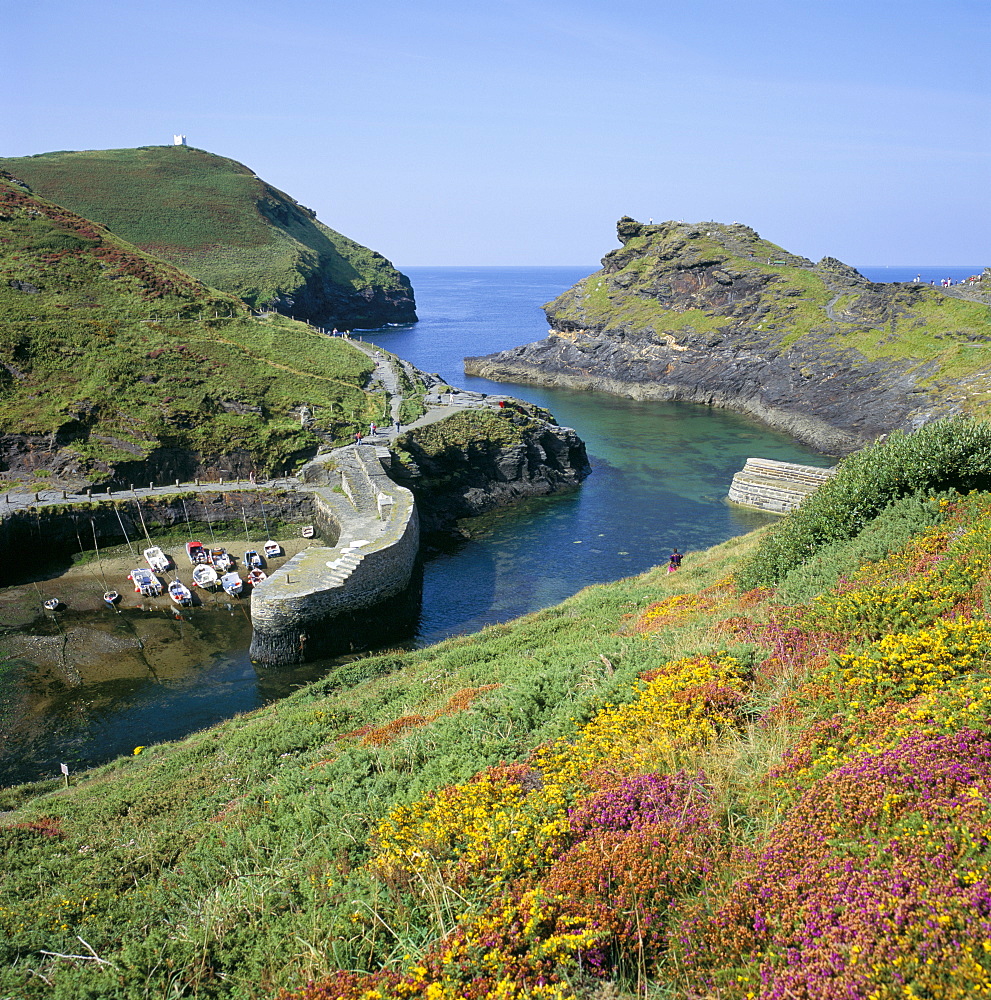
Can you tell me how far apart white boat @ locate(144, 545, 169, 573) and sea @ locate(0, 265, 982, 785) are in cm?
539

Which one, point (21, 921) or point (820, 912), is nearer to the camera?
point (820, 912)

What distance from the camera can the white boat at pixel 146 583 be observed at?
34.8 m

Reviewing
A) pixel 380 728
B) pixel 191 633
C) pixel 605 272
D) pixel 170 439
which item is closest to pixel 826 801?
pixel 380 728

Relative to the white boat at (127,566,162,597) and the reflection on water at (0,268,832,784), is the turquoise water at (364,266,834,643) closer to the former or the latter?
the reflection on water at (0,268,832,784)

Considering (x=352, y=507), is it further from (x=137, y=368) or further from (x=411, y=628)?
(x=137, y=368)

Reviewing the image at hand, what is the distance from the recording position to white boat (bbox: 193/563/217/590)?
35406 mm

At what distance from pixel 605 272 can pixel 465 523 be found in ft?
306

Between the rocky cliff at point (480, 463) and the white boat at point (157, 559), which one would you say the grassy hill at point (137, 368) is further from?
the white boat at point (157, 559)

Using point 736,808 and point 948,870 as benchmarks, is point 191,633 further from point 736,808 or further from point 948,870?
point 948,870

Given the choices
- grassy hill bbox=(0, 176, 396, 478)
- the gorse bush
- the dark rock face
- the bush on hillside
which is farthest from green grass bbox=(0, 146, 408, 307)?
the gorse bush

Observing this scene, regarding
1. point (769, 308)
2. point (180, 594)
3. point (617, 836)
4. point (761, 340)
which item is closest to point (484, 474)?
point (180, 594)

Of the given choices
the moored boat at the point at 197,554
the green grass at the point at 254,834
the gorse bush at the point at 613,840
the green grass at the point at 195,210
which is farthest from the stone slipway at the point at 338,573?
the green grass at the point at 195,210

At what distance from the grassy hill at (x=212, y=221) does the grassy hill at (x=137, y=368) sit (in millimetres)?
42175

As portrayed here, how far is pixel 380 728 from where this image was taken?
48.9ft
